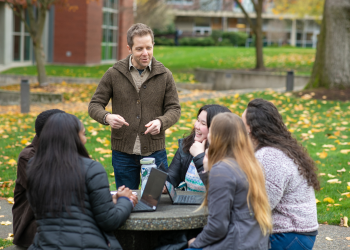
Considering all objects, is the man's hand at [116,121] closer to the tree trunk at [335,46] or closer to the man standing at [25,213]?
the man standing at [25,213]

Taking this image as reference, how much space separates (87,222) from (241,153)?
1.04 meters

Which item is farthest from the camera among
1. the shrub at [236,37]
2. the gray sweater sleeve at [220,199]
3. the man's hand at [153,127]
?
the shrub at [236,37]

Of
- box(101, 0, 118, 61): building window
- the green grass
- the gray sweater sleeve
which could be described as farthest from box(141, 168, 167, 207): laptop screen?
box(101, 0, 118, 61): building window

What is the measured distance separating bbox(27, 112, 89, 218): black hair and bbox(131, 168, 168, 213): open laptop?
0.56m

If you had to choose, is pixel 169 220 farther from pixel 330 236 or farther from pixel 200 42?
pixel 200 42

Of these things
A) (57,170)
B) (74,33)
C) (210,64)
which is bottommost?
(57,170)

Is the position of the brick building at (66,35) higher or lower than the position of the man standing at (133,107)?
higher

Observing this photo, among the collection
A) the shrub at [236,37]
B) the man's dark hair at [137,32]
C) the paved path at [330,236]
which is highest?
the shrub at [236,37]

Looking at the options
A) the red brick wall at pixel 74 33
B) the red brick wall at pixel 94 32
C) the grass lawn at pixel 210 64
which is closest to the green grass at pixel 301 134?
the grass lawn at pixel 210 64

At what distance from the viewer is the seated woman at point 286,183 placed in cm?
299

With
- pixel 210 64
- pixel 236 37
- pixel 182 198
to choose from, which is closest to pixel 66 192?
pixel 182 198

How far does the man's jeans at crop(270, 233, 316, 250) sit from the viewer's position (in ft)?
9.98

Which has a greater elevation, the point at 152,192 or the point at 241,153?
the point at 241,153

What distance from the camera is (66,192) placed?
2.63 m
